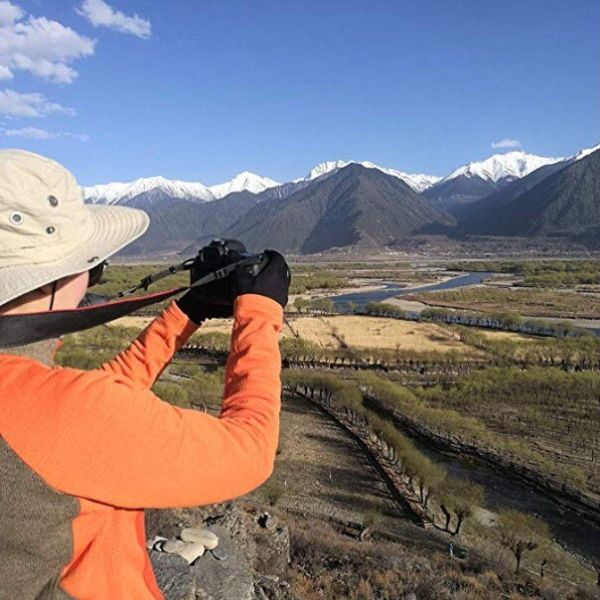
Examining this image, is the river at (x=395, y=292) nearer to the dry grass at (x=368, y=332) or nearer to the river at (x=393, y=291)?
the river at (x=393, y=291)

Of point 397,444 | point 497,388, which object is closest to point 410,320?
point 497,388

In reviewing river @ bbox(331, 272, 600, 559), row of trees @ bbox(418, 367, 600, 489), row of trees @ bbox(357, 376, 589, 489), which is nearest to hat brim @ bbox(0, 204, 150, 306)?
river @ bbox(331, 272, 600, 559)

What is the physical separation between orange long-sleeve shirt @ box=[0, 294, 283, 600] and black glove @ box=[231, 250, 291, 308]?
0.49ft

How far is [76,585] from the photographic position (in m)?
1.26

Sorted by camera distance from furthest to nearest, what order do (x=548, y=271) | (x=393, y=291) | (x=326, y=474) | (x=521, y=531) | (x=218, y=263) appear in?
(x=548, y=271)
(x=393, y=291)
(x=326, y=474)
(x=521, y=531)
(x=218, y=263)

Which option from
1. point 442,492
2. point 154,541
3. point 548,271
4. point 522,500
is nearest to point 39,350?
point 154,541

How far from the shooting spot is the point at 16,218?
47.6 inches

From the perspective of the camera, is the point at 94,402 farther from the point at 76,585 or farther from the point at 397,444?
the point at 397,444

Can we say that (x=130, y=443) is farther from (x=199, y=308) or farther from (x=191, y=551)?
(x=191, y=551)

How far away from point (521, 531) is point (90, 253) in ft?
60.6

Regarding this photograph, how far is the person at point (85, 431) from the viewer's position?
1082 mm

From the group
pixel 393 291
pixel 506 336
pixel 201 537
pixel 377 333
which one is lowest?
pixel 393 291

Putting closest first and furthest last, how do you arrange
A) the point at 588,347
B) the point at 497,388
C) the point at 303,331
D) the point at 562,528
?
the point at 562,528 → the point at 497,388 → the point at 588,347 → the point at 303,331

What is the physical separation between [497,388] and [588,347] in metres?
15.0
